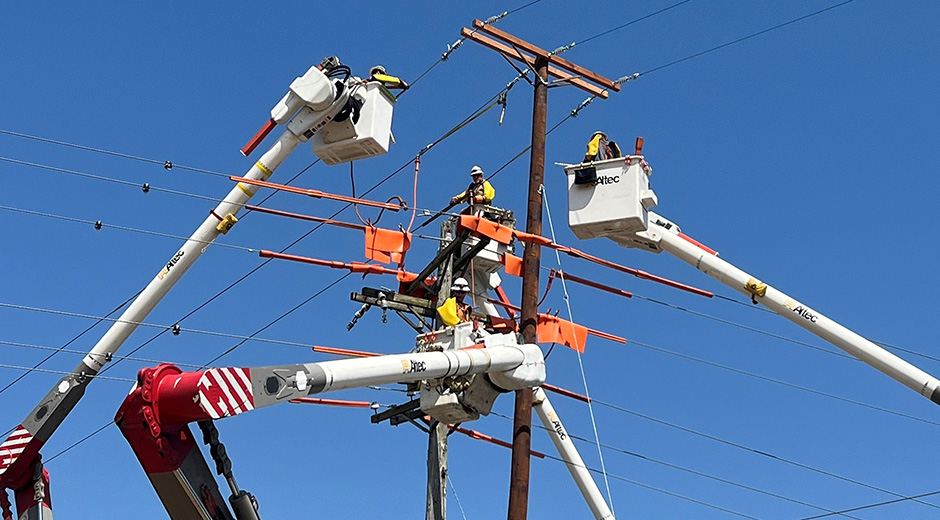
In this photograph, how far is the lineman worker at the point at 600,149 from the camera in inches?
532

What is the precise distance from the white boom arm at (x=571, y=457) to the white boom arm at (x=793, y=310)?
2777 millimetres

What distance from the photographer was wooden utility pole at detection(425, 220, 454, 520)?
14.4m

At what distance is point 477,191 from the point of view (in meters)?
15.4

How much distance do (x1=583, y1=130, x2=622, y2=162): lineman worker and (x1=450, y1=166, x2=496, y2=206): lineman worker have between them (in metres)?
2.13

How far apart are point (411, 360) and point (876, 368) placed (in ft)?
17.6

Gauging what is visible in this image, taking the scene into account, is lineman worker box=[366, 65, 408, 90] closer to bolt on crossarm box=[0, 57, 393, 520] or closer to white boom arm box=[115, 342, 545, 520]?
bolt on crossarm box=[0, 57, 393, 520]

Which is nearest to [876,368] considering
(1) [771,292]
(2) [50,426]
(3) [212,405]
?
(1) [771,292]

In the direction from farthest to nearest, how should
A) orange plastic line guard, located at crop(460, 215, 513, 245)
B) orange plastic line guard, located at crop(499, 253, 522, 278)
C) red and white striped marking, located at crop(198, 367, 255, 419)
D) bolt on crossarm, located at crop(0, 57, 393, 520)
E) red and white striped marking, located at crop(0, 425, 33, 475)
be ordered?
orange plastic line guard, located at crop(499, 253, 522, 278)
orange plastic line guard, located at crop(460, 215, 513, 245)
bolt on crossarm, located at crop(0, 57, 393, 520)
red and white striped marking, located at crop(0, 425, 33, 475)
red and white striped marking, located at crop(198, 367, 255, 419)

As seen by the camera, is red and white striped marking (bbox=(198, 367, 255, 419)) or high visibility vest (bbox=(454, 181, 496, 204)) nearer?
red and white striped marking (bbox=(198, 367, 255, 419))

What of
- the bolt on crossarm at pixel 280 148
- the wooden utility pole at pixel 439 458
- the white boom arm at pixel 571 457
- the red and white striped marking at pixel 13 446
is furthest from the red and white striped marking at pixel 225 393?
the white boom arm at pixel 571 457

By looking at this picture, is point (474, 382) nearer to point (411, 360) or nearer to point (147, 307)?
point (411, 360)

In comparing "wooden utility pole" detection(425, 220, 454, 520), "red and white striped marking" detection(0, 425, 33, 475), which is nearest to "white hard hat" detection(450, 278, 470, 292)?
"wooden utility pole" detection(425, 220, 454, 520)

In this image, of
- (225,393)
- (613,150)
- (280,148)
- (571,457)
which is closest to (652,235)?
(613,150)

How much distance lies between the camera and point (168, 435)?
9.85 metres
